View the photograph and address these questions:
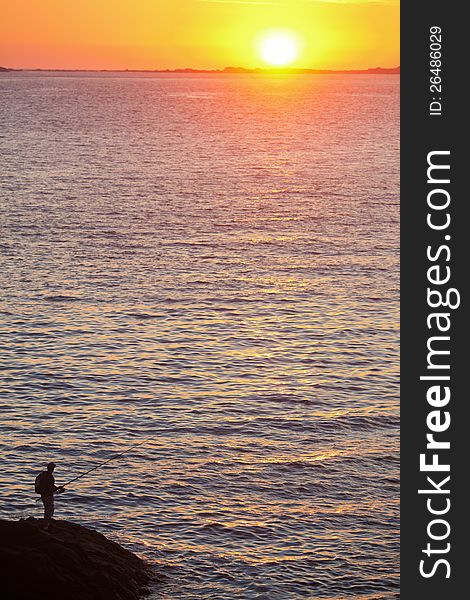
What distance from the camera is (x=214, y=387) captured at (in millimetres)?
54375

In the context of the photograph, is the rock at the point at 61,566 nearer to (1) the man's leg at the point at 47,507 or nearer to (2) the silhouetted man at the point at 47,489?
(1) the man's leg at the point at 47,507

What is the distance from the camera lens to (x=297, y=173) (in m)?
150

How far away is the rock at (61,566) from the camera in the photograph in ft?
96.9

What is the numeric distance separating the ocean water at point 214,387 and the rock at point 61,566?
1851 millimetres

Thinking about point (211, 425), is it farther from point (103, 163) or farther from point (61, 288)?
point (103, 163)

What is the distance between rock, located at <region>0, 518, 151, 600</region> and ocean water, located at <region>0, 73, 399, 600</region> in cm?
185

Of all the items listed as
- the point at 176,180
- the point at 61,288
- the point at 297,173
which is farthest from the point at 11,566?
the point at 297,173

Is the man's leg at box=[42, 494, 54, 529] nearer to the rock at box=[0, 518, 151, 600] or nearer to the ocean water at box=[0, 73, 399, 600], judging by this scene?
the rock at box=[0, 518, 151, 600]

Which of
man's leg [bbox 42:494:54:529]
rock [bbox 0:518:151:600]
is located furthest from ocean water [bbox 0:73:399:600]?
man's leg [bbox 42:494:54:529]

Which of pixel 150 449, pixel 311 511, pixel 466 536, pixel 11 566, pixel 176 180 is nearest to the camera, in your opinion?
pixel 466 536

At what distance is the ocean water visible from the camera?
37.8 m

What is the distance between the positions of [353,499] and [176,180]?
101 metres

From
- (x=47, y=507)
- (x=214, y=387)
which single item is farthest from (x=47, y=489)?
(x=214, y=387)

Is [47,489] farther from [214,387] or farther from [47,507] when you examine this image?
[214,387]
